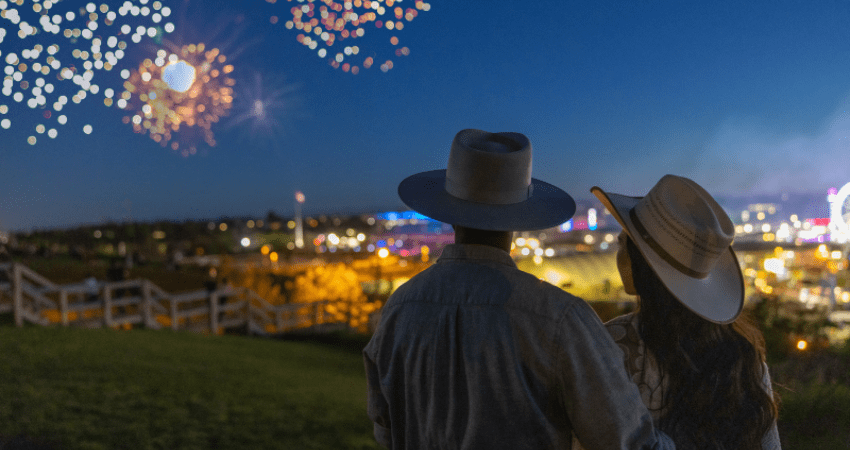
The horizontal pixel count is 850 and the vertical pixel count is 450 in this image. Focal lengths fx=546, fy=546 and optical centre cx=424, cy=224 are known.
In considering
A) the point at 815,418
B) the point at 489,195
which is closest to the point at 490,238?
the point at 489,195

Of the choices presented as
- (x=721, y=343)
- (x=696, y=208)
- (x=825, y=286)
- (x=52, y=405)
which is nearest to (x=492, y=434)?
(x=721, y=343)

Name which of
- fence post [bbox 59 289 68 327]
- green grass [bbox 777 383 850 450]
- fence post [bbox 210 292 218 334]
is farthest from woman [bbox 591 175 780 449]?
fence post [bbox 210 292 218 334]

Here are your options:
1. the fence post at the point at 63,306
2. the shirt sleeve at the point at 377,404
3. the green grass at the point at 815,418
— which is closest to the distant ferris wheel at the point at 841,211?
the green grass at the point at 815,418

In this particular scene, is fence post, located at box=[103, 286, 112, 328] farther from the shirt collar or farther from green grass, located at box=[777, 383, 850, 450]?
the shirt collar

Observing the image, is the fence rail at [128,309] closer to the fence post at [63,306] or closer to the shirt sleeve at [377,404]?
the fence post at [63,306]

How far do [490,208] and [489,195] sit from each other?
45mm

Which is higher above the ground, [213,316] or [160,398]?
[160,398]

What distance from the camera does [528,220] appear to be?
6.00 feet

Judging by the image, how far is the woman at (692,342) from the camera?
1.86 m

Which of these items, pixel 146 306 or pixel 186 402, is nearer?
pixel 186 402

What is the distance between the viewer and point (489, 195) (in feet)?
6.14

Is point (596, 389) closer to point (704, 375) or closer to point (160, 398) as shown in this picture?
point (704, 375)

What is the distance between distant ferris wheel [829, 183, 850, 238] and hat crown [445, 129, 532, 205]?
20.9m

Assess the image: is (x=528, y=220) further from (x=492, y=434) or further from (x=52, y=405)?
(x=52, y=405)
